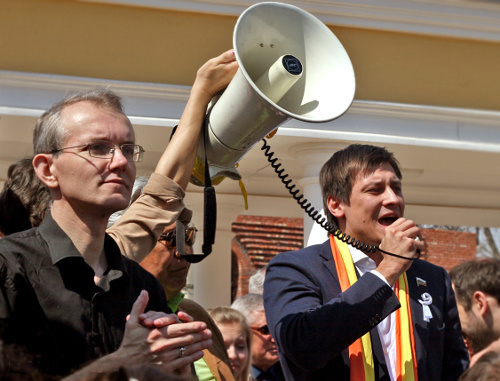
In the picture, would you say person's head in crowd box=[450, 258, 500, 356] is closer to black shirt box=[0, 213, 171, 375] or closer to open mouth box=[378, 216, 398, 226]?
open mouth box=[378, 216, 398, 226]

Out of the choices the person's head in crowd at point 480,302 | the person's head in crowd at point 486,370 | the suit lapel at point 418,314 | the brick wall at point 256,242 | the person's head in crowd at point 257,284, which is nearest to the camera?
the person's head in crowd at point 486,370

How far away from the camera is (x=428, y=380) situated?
3.31 meters

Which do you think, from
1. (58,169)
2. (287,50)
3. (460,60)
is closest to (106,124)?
(58,169)

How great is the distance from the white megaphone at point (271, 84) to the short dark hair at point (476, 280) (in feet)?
6.11

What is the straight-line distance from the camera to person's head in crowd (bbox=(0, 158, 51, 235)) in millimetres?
3078

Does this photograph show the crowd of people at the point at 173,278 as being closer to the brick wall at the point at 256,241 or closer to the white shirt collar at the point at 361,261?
the white shirt collar at the point at 361,261

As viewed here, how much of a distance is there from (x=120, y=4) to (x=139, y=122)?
94 centimetres

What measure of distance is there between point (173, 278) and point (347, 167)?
3.15 ft

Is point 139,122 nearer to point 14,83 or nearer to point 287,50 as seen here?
point 14,83

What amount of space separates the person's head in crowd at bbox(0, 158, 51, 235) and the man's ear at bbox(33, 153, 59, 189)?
49cm

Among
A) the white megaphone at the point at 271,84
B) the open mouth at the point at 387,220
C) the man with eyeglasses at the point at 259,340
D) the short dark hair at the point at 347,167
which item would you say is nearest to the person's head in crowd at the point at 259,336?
the man with eyeglasses at the point at 259,340

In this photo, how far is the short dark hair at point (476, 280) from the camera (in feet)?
14.8

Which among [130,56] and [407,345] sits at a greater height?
[130,56]

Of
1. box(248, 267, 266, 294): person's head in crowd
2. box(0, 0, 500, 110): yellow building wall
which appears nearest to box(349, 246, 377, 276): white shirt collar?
box(248, 267, 266, 294): person's head in crowd
